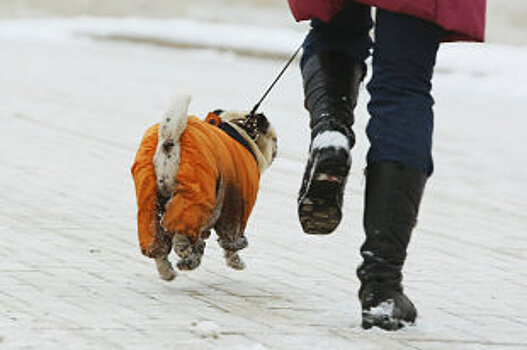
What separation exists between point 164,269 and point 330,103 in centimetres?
81

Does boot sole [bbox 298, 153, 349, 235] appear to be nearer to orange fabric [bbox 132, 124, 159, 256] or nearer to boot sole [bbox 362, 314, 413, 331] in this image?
boot sole [bbox 362, 314, 413, 331]

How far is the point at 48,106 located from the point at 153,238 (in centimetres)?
690

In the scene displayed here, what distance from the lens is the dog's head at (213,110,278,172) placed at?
4.25 m

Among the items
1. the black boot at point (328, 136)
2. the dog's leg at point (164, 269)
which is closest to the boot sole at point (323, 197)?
the black boot at point (328, 136)

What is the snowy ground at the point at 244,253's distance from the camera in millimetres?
3459

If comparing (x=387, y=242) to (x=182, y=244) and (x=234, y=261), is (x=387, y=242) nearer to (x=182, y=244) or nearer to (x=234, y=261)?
(x=182, y=244)

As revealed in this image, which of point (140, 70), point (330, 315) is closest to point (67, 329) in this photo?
point (330, 315)

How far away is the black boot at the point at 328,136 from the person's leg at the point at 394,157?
100 mm

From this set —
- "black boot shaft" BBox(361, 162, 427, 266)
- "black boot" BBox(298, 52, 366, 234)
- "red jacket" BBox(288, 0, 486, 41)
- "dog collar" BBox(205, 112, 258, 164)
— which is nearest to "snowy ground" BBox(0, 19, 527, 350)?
"black boot shaft" BBox(361, 162, 427, 266)

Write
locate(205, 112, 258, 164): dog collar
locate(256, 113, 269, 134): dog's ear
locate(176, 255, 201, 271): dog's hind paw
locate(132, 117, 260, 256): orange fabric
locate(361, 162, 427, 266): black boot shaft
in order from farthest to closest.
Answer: locate(256, 113, 269, 134): dog's ear → locate(205, 112, 258, 164): dog collar → locate(176, 255, 201, 271): dog's hind paw → locate(132, 117, 260, 256): orange fabric → locate(361, 162, 427, 266): black boot shaft

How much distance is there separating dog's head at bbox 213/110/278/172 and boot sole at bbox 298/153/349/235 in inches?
30.5

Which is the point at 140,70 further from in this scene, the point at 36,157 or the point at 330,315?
the point at 330,315

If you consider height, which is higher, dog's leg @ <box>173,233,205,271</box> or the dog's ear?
the dog's ear

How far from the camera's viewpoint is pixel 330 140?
3420 millimetres
